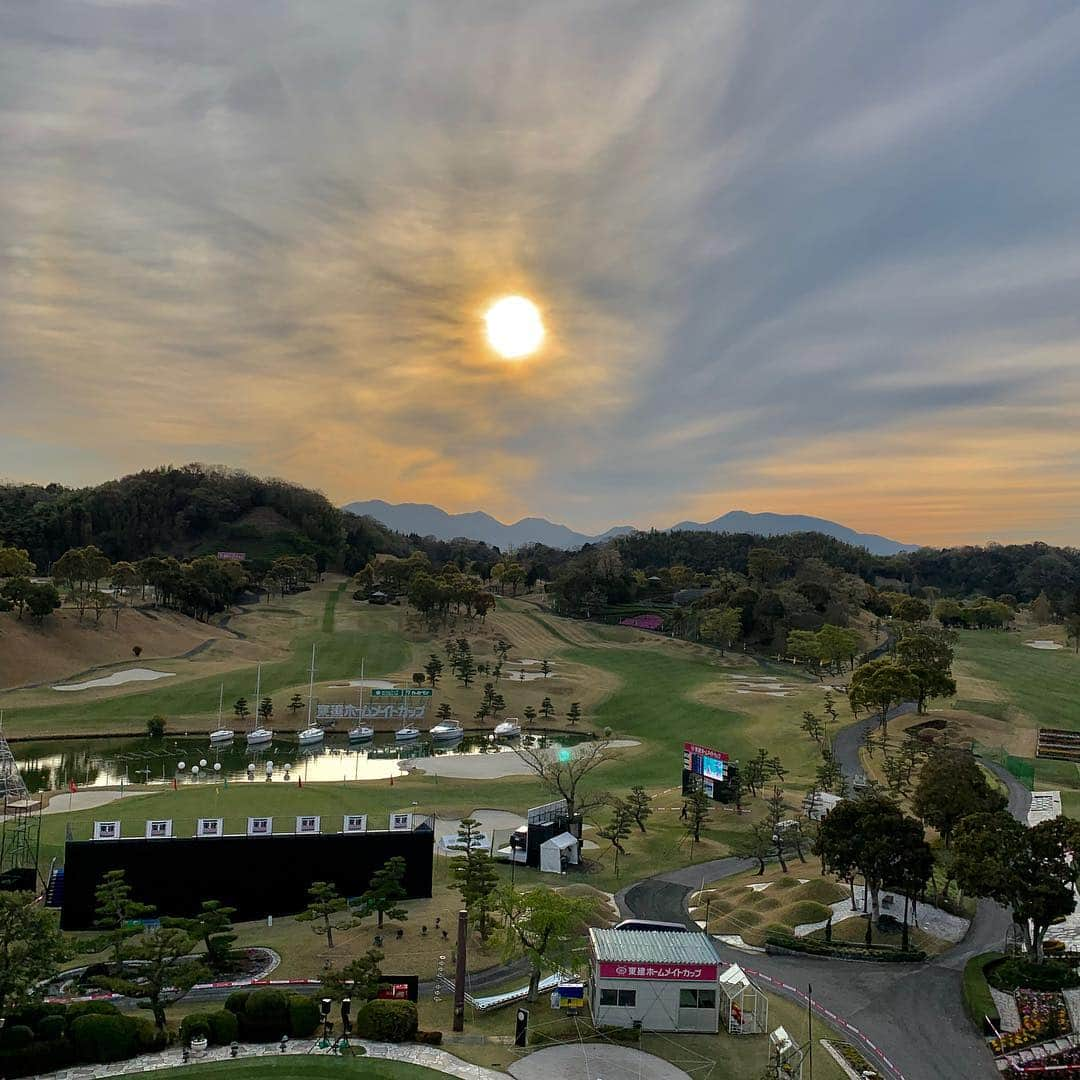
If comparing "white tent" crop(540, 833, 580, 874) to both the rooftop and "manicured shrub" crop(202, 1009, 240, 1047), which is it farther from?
"manicured shrub" crop(202, 1009, 240, 1047)

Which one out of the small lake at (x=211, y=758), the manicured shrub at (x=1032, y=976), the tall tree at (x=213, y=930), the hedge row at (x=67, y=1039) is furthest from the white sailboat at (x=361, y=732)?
the manicured shrub at (x=1032, y=976)

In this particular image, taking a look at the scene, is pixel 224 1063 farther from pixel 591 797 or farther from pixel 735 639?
pixel 735 639

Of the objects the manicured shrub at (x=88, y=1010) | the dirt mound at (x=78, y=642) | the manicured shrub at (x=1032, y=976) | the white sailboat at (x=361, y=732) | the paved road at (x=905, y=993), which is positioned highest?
the dirt mound at (x=78, y=642)

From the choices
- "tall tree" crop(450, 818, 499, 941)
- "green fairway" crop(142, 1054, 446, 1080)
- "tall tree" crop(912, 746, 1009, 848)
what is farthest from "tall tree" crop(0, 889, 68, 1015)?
"tall tree" crop(912, 746, 1009, 848)

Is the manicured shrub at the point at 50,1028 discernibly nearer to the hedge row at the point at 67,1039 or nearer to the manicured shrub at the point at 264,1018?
the hedge row at the point at 67,1039

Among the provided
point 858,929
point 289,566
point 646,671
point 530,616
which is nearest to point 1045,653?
point 646,671

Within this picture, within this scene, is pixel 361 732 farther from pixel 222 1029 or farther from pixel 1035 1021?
pixel 1035 1021

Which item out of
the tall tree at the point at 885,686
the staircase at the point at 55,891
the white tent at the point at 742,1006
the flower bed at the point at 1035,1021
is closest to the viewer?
the flower bed at the point at 1035,1021
